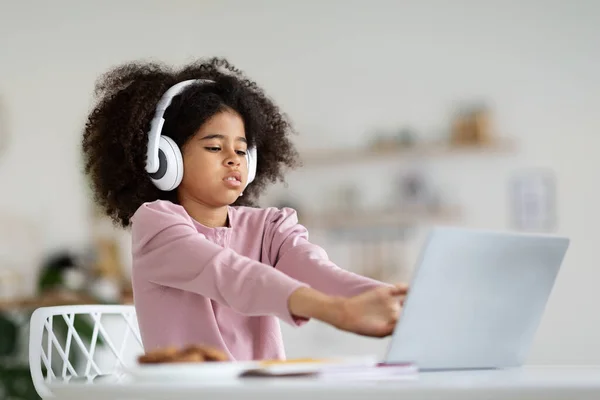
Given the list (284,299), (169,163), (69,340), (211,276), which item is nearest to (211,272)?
(211,276)

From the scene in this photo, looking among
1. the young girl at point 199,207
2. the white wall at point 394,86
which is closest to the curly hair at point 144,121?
the young girl at point 199,207

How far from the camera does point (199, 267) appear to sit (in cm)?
108

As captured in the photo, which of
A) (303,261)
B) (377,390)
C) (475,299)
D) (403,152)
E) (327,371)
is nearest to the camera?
(377,390)

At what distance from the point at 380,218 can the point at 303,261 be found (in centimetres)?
327

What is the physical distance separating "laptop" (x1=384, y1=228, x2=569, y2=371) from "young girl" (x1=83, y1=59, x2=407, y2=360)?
0.15m

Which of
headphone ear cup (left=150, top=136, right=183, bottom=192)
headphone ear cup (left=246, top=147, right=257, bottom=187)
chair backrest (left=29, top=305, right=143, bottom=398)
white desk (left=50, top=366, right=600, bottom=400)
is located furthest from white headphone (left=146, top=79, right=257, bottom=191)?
white desk (left=50, top=366, right=600, bottom=400)

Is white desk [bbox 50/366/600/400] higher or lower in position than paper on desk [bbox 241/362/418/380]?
higher

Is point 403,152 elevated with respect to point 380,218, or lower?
elevated

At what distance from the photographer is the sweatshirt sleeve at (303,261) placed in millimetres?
1120

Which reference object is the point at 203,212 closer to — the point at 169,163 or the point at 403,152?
the point at 169,163

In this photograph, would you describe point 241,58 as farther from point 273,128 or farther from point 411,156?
point 273,128

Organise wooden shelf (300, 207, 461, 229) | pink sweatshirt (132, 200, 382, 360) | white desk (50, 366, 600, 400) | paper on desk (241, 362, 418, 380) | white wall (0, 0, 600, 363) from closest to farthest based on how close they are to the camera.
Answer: white desk (50, 366, 600, 400), paper on desk (241, 362, 418, 380), pink sweatshirt (132, 200, 382, 360), white wall (0, 0, 600, 363), wooden shelf (300, 207, 461, 229)

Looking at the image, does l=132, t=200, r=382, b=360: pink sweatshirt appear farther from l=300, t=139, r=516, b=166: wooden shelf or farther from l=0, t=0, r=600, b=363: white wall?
l=300, t=139, r=516, b=166: wooden shelf

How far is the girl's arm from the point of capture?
3.09 ft
